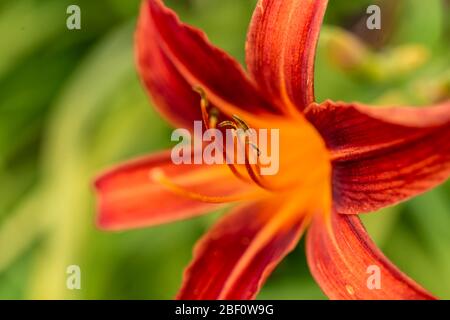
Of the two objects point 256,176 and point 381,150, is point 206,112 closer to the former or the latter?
point 256,176

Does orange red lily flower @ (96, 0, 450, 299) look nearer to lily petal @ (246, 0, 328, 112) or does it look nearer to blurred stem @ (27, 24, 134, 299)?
lily petal @ (246, 0, 328, 112)

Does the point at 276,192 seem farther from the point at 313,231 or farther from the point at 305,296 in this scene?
the point at 305,296

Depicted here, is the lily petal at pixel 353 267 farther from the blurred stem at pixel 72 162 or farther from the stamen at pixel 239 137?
the blurred stem at pixel 72 162

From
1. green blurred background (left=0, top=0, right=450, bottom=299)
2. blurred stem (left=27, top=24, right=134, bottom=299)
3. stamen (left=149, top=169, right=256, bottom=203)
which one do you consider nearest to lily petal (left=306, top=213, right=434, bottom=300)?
stamen (left=149, top=169, right=256, bottom=203)

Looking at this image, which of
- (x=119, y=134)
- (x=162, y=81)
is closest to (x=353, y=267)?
(x=162, y=81)

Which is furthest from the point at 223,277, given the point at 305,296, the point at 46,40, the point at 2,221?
the point at 46,40

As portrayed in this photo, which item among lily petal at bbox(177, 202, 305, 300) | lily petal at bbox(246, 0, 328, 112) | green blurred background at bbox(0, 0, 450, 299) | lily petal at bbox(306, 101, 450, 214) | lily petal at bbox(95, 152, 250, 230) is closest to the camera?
lily petal at bbox(306, 101, 450, 214)
